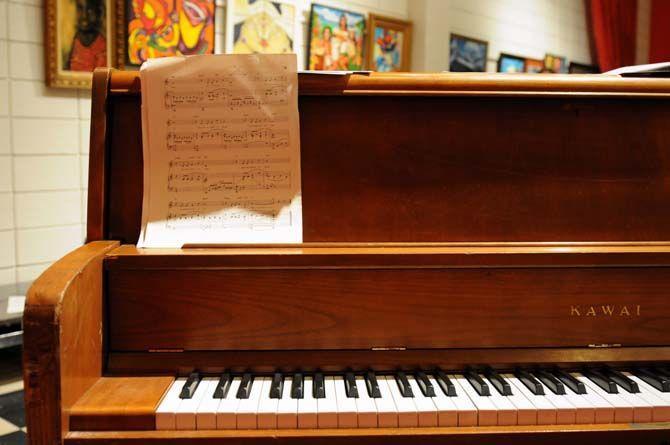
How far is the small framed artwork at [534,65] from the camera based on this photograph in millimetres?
6471

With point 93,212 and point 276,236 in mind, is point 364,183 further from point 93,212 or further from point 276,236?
point 93,212

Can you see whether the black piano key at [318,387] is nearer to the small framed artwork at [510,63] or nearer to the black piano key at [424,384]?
the black piano key at [424,384]

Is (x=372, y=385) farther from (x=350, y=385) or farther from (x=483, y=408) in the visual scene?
(x=483, y=408)

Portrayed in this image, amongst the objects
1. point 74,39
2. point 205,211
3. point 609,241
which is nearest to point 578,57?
point 74,39

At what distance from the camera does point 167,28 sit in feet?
11.8

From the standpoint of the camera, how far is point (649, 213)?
1579 millimetres

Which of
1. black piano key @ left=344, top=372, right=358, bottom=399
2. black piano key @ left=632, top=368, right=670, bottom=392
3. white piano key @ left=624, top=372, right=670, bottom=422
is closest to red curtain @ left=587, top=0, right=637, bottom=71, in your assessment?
black piano key @ left=632, top=368, right=670, bottom=392

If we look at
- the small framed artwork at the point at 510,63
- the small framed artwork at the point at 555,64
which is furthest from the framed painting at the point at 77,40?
the small framed artwork at the point at 555,64

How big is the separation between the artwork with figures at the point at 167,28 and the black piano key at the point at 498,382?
2862 mm

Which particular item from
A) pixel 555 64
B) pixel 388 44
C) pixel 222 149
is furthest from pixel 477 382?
pixel 555 64

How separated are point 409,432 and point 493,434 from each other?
0.55 ft

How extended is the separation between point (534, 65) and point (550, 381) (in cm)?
582

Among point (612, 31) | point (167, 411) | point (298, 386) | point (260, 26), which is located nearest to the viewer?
point (167, 411)

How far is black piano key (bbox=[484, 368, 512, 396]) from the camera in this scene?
50.1 inches
